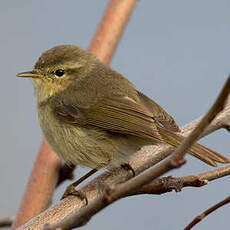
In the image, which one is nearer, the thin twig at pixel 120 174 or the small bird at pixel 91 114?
the thin twig at pixel 120 174

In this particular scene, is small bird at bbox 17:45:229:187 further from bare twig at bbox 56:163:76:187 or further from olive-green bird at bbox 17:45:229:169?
bare twig at bbox 56:163:76:187

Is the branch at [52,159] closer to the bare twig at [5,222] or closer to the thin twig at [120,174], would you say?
the bare twig at [5,222]

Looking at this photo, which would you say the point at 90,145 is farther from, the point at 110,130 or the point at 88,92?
the point at 88,92

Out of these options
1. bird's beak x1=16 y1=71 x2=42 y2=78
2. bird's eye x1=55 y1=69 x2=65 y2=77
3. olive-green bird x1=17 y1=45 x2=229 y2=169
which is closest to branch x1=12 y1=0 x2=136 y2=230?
olive-green bird x1=17 y1=45 x2=229 y2=169

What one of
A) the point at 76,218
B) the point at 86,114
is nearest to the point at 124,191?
the point at 76,218

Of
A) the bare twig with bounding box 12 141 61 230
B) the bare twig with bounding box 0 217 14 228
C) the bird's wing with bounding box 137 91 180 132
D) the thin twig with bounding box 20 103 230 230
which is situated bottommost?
the bare twig with bounding box 0 217 14 228

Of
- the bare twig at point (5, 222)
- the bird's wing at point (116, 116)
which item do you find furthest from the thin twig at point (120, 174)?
the bare twig at point (5, 222)

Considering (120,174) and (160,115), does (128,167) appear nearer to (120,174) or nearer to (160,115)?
(120,174)
